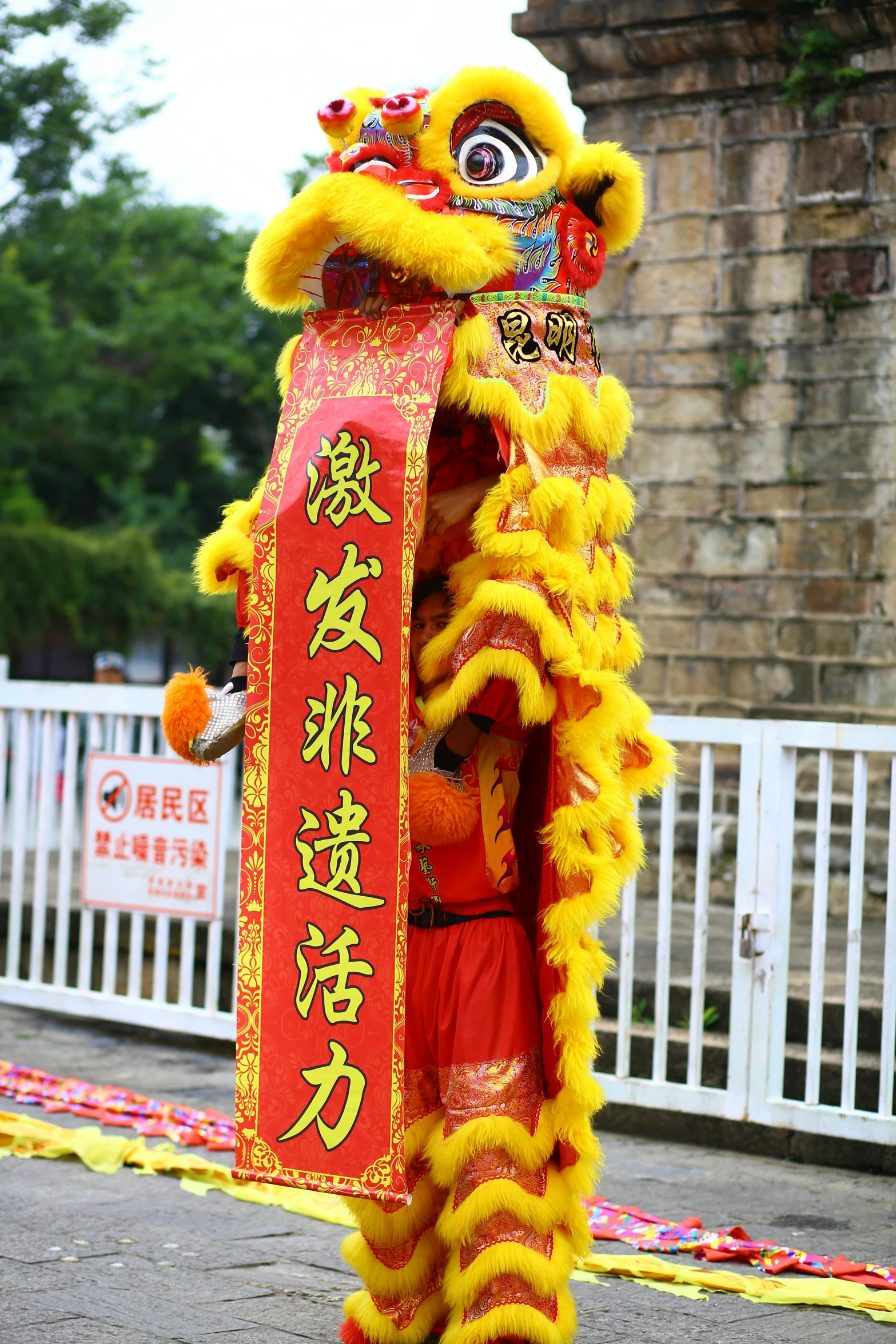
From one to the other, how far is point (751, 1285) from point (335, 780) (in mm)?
1538

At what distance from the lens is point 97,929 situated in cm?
635

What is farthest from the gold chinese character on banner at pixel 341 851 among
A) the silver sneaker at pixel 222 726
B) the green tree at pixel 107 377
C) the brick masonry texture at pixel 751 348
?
the green tree at pixel 107 377

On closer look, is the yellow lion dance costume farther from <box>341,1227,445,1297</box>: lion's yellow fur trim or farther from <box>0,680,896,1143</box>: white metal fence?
<box>0,680,896,1143</box>: white metal fence

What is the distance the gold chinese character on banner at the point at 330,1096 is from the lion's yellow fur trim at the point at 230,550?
0.95 meters

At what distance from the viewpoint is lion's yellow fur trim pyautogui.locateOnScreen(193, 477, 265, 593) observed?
3037 mm

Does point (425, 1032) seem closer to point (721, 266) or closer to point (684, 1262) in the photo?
point (684, 1262)

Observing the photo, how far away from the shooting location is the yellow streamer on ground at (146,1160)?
13.0 feet

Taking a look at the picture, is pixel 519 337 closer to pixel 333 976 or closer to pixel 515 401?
pixel 515 401

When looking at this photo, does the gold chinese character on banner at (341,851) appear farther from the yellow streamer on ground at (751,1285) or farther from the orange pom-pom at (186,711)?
the yellow streamer on ground at (751,1285)

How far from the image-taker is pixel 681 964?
18.1 feet

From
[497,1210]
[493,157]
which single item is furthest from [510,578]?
[497,1210]

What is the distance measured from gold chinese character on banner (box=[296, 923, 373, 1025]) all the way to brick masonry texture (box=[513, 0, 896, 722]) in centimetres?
486

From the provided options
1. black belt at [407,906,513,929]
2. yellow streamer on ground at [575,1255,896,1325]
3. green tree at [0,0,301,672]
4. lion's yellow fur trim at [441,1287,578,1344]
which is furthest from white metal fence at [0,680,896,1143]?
green tree at [0,0,301,672]

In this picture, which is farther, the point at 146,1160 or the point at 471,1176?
the point at 146,1160
